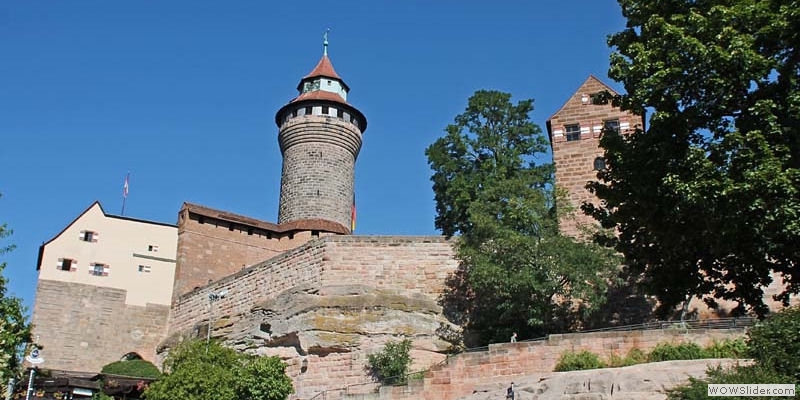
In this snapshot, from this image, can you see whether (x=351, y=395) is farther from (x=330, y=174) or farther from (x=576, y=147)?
(x=330, y=174)

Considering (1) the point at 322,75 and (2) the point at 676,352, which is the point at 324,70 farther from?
(2) the point at 676,352

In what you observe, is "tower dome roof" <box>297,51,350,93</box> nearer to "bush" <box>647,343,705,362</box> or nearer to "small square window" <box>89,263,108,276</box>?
"small square window" <box>89,263,108,276</box>

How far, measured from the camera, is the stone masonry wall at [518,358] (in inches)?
757

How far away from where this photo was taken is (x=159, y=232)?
127 feet

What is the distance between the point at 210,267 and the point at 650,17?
1112 inches

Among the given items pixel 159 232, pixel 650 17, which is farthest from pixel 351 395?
pixel 159 232

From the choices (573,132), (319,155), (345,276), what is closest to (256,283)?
→ (345,276)

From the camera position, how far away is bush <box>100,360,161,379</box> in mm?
32812

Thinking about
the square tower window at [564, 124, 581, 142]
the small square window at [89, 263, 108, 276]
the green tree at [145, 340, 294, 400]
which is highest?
the square tower window at [564, 124, 581, 142]

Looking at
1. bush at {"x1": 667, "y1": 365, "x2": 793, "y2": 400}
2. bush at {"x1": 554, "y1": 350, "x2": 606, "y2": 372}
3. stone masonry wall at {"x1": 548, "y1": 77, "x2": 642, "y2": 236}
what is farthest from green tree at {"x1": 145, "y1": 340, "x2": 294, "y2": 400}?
bush at {"x1": 667, "y1": 365, "x2": 793, "y2": 400}

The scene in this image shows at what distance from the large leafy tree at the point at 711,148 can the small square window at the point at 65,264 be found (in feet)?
93.5

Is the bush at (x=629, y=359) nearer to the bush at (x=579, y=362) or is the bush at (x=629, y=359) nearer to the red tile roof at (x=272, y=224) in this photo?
the bush at (x=579, y=362)

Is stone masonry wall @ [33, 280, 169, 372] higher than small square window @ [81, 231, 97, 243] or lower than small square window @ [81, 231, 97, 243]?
lower

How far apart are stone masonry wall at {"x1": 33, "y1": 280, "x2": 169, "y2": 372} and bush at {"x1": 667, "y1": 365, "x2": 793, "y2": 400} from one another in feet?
87.4
